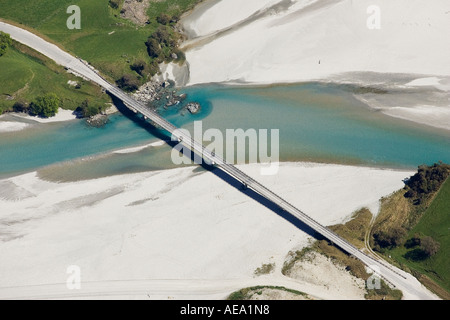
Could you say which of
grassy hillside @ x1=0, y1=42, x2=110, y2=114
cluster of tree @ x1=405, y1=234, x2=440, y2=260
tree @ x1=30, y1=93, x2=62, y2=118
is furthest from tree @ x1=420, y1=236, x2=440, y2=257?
tree @ x1=30, y1=93, x2=62, y2=118

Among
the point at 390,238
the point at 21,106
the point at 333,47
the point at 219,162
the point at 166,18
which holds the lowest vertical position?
the point at 390,238

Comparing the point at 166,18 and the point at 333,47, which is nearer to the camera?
the point at 333,47

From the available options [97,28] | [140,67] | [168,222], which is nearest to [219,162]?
[168,222]

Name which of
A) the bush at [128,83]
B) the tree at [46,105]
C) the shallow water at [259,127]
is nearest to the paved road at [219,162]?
the bush at [128,83]

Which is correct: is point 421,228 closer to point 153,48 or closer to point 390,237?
point 390,237

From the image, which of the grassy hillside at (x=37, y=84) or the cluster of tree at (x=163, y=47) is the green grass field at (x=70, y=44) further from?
the cluster of tree at (x=163, y=47)

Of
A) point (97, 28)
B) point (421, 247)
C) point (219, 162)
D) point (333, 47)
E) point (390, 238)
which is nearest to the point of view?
point (421, 247)
